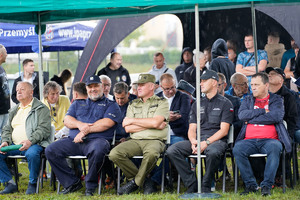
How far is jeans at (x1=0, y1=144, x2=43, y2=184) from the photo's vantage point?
603 cm

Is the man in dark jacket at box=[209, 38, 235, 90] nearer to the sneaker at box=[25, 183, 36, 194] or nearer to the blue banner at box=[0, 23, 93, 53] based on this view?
the sneaker at box=[25, 183, 36, 194]

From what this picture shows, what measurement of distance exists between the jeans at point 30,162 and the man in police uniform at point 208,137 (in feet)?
5.26

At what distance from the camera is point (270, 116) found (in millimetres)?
5461

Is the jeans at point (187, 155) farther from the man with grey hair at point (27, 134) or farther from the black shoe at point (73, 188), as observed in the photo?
the man with grey hair at point (27, 134)

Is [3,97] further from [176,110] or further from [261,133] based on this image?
[261,133]

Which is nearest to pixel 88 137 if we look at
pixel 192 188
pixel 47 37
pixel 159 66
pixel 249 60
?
pixel 192 188

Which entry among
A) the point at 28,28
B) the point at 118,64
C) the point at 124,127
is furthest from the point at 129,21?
the point at 124,127

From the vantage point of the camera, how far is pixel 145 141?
588 centimetres

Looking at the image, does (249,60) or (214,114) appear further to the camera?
(249,60)

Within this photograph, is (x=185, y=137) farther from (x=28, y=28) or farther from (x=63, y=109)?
(x=28, y=28)

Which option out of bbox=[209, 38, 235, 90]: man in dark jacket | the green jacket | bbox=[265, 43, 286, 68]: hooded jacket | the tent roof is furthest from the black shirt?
bbox=[265, 43, 286, 68]: hooded jacket

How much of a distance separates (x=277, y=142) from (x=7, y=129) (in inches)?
130

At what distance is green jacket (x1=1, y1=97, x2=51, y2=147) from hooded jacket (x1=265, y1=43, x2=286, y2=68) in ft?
13.5

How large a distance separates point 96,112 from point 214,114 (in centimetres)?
145
